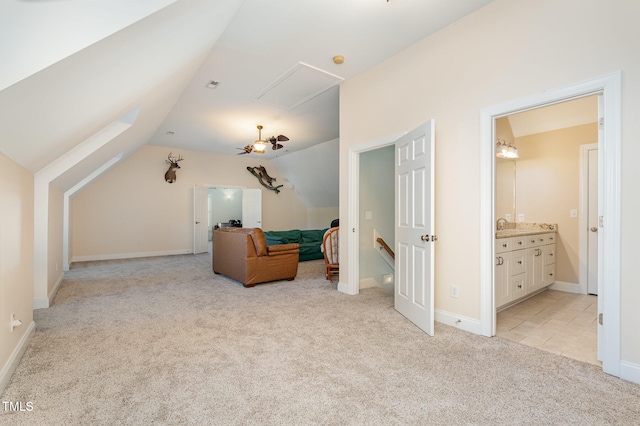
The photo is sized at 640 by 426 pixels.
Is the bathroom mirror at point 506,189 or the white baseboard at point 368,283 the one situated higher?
the bathroom mirror at point 506,189

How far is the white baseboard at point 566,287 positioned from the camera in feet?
13.4

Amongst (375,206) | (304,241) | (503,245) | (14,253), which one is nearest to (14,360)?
(14,253)

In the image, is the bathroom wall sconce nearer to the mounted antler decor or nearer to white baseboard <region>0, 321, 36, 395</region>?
white baseboard <region>0, 321, 36, 395</region>

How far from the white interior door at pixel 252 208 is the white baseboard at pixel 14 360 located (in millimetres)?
6838

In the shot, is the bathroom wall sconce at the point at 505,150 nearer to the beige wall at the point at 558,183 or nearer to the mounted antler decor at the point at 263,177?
the beige wall at the point at 558,183

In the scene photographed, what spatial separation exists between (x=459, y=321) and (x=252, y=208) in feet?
25.0

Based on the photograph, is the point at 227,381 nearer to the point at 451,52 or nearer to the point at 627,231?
the point at 627,231

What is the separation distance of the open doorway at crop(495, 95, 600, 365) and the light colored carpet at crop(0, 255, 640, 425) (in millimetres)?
1009

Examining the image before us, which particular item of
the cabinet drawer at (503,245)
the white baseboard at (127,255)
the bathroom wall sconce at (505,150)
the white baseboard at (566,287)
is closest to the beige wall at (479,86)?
the cabinet drawer at (503,245)

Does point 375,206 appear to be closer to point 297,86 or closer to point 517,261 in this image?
point 517,261

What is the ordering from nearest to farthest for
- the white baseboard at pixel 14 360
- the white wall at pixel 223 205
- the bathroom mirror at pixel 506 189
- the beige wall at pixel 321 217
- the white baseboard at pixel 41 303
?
the white baseboard at pixel 14 360
the white baseboard at pixel 41 303
the bathroom mirror at pixel 506 189
the beige wall at pixel 321 217
the white wall at pixel 223 205

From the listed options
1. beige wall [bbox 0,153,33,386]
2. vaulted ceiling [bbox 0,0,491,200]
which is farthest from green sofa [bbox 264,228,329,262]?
beige wall [bbox 0,153,33,386]

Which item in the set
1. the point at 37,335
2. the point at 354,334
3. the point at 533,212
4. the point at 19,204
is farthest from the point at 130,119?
the point at 533,212

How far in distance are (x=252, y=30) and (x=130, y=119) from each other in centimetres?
205
